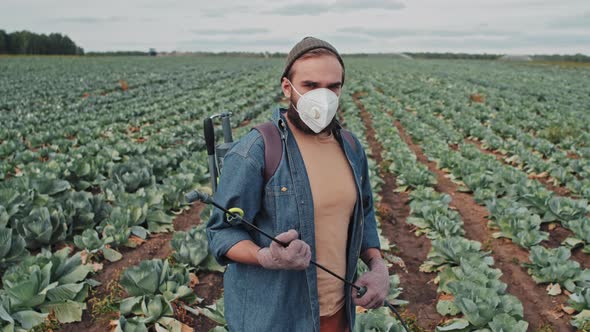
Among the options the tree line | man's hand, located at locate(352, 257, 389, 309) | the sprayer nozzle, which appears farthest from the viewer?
the tree line

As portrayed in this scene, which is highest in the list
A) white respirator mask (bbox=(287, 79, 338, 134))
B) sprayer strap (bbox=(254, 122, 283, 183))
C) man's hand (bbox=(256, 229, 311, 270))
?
white respirator mask (bbox=(287, 79, 338, 134))

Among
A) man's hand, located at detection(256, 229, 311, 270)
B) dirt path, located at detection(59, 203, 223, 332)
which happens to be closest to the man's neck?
man's hand, located at detection(256, 229, 311, 270)

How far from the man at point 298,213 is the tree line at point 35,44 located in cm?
9512

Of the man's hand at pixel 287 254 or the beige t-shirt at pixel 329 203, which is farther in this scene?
the beige t-shirt at pixel 329 203

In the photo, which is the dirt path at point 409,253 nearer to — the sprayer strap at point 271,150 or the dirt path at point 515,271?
the dirt path at point 515,271

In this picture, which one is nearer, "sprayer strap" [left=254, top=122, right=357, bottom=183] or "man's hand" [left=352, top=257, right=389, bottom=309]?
"sprayer strap" [left=254, top=122, right=357, bottom=183]

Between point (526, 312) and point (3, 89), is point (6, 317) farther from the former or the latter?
point (3, 89)

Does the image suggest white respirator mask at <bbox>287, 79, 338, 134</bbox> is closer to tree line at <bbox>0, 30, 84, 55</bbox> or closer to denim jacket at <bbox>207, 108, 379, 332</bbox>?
denim jacket at <bbox>207, 108, 379, 332</bbox>

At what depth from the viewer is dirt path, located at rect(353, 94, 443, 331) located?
436cm

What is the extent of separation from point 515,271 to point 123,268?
15.2 ft

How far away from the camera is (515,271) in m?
5.15

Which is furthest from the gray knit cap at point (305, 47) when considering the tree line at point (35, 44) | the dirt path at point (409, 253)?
the tree line at point (35, 44)

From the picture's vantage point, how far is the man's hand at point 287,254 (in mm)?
1572

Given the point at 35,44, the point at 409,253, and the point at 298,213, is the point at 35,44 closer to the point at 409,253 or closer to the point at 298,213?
the point at 409,253
